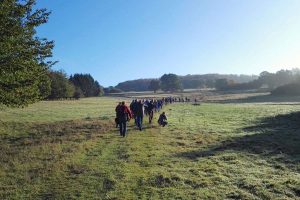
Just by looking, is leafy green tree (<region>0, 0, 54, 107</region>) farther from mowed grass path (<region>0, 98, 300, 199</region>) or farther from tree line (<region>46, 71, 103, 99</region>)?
tree line (<region>46, 71, 103, 99</region>)

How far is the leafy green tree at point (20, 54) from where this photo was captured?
76.6 feet

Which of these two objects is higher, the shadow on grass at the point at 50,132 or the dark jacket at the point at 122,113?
the dark jacket at the point at 122,113

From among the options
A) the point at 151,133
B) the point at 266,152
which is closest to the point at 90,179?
the point at 266,152

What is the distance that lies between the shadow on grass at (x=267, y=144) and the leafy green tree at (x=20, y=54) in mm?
11586

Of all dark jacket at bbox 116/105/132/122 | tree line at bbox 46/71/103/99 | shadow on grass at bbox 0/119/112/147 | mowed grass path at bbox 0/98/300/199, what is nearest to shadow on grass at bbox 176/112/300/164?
mowed grass path at bbox 0/98/300/199

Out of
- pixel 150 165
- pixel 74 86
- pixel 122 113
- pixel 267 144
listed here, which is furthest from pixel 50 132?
pixel 74 86

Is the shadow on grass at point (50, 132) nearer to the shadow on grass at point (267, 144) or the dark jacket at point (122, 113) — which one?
the dark jacket at point (122, 113)

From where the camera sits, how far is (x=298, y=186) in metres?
14.5

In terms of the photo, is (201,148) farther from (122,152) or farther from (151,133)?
(151,133)

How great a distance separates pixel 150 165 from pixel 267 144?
10189 mm

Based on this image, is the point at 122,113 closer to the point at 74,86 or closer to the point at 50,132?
the point at 50,132

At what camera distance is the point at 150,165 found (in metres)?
18.3

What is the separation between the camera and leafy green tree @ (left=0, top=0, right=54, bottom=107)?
76.6 feet

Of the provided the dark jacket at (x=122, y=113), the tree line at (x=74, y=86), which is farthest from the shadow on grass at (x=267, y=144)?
the tree line at (x=74, y=86)
